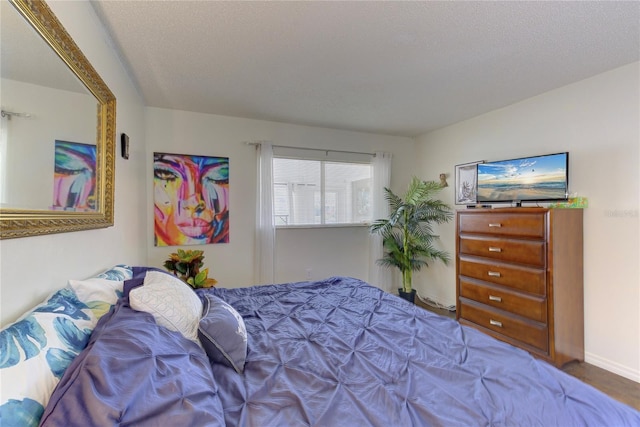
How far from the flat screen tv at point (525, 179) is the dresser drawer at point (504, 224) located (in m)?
0.27

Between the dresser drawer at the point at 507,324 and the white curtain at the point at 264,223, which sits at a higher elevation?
the white curtain at the point at 264,223

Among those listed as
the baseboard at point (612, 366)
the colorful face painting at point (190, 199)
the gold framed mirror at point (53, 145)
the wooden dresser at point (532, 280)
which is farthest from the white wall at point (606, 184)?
the gold framed mirror at point (53, 145)

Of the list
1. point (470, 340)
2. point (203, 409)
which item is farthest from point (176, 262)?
point (470, 340)

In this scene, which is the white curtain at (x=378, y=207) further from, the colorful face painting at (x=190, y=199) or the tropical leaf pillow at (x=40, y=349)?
the tropical leaf pillow at (x=40, y=349)

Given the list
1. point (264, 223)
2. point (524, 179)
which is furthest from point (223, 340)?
point (524, 179)

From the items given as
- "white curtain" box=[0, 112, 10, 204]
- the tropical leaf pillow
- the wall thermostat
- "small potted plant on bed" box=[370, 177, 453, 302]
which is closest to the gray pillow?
the tropical leaf pillow

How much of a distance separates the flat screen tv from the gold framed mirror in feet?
11.0

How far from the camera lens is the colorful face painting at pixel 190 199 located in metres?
3.16

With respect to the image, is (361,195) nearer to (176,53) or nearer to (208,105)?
(208,105)

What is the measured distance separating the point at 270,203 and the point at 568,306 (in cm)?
308

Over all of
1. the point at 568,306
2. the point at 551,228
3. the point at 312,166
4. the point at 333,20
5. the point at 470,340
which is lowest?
the point at 568,306

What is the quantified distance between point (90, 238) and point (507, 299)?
3.22m

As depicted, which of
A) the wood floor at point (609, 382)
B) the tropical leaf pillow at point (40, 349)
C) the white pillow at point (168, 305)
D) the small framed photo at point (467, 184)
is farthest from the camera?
the small framed photo at point (467, 184)

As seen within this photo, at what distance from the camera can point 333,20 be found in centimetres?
171
